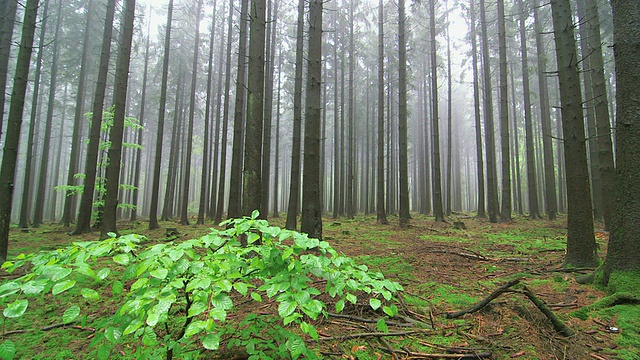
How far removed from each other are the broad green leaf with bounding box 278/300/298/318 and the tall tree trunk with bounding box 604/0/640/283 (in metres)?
4.26

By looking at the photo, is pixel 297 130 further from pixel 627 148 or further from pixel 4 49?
pixel 627 148

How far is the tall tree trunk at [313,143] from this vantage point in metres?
5.73

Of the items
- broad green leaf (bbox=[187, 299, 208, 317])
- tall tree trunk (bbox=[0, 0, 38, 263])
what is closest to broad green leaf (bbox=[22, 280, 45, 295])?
broad green leaf (bbox=[187, 299, 208, 317])

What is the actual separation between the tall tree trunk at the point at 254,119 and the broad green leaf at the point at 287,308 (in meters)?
3.91

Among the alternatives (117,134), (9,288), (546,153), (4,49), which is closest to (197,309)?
(9,288)

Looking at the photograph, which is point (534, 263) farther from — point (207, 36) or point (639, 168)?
point (207, 36)

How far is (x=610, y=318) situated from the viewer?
274 centimetres

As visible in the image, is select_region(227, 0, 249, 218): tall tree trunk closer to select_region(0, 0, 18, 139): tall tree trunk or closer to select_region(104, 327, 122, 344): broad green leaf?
select_region(0, 0, 18, 139): tall tree trunk

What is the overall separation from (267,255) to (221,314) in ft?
1.32

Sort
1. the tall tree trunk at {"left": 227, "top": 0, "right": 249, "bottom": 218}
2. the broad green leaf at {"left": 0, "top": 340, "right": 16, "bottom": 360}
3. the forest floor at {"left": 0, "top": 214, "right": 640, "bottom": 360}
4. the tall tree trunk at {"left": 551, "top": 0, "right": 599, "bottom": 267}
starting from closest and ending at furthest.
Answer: the broad green leaf at {"left": 0, "top": 340, "right": 16, "bottom": 360}
the forest floor at {"left": 0, "top": 214, "right": 640, "bottom": 360}
the tall tree trunk at {"left": 551, "top": 0, "right": 599, "bottom": 267}
the tall tree trunk at {"left": 227, "top": 0, "right": 249, "bottom": 218}

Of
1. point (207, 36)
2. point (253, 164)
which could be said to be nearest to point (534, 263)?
point (253, 164)

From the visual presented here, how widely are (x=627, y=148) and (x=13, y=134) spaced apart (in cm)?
1036

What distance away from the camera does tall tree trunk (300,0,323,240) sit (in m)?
5.73

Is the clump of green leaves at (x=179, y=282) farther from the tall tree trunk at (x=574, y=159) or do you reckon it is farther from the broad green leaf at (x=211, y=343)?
the tall tree trunk at (x=574, y=159)
